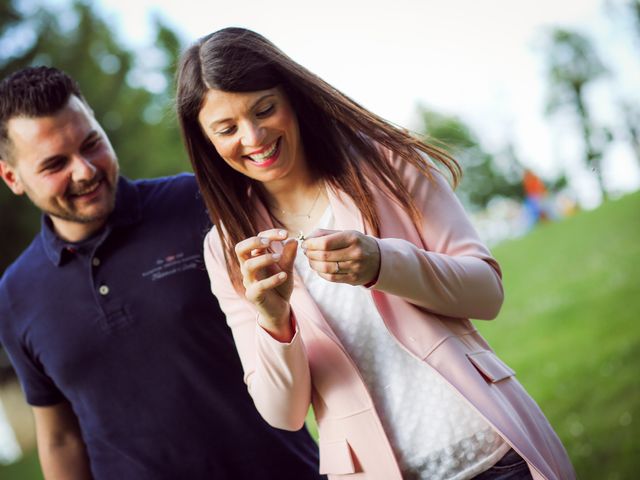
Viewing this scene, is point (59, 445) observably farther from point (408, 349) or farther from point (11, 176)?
point (408, 349)

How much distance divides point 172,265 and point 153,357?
1.34ft

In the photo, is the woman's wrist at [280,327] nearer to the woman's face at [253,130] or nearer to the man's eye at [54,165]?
the woman's face at [253,130]

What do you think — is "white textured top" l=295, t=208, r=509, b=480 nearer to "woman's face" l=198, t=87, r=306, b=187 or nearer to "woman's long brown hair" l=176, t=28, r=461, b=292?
"woman's long brown hair" l=176, t=28, r=461, b=292

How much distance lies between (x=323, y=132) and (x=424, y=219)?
492 mm

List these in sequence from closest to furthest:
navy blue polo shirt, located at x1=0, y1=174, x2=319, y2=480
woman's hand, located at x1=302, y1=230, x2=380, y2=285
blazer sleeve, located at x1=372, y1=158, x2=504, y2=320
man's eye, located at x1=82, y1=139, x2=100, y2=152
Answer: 1. woman's hand, located at x1=302, y1=230, x2=380, y2=285
2. blazer sleeve, located at x1=372, y1=158, x2=504, y2=320
3. navy blue polo shirt, located at x1=0, y1=174, x2=319, y2=480
4. man's eye, located at x1=82, y1=139, x2=100, y2=152

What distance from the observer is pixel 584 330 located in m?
8.25

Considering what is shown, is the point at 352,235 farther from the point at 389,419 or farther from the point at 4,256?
the point at 4,256

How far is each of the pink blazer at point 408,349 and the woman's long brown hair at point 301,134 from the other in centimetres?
6

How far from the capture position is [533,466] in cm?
217

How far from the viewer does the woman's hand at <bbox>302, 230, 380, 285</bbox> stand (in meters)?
2.04

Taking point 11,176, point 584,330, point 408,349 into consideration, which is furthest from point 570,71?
point 408,349

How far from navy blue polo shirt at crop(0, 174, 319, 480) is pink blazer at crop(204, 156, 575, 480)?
0.72 meters

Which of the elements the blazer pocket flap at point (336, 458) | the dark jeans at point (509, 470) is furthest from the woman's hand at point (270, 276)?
the dark jeans at point (509, 470)

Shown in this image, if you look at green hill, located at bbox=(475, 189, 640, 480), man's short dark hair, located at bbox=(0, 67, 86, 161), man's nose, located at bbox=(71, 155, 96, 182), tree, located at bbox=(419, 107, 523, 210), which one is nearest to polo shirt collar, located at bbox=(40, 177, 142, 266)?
man's nose, located at bbox=(71, 155, 96, 182)
